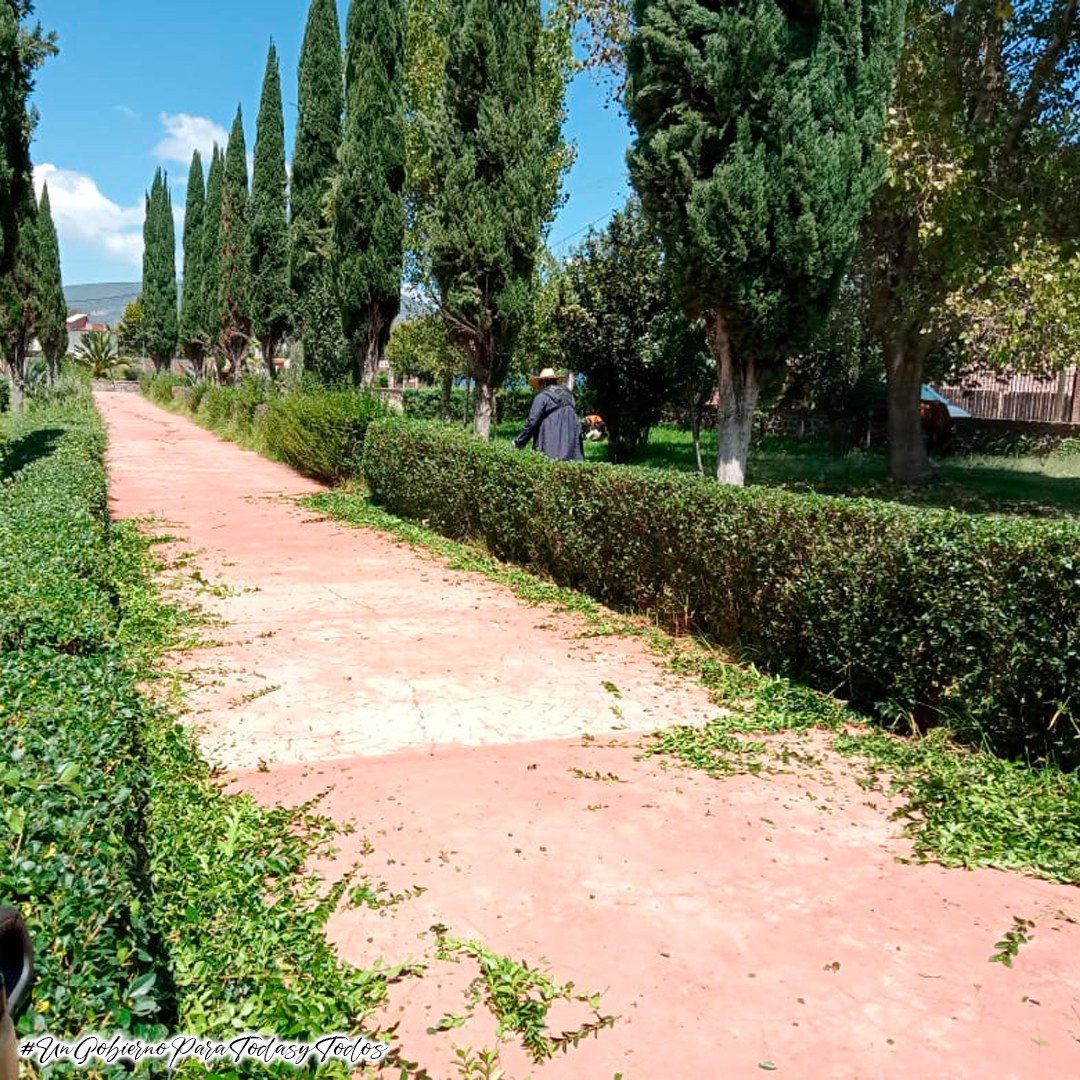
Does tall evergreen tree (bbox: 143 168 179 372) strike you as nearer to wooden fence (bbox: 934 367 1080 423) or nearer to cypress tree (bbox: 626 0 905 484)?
wooden fence (bbox: 934 367 1080 423)

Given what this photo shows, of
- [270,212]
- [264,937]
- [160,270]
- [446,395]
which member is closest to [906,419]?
[264,937]

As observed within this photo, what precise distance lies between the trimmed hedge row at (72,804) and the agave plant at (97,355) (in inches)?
2383

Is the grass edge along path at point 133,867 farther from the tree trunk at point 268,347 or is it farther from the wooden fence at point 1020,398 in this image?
the tree trunk at point 268,347

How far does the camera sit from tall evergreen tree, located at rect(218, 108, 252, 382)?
3275 centimetres

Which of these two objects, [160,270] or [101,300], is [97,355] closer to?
[160,270]

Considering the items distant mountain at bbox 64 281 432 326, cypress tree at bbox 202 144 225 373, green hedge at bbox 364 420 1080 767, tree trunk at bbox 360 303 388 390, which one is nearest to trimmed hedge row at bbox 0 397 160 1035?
green hedge at bbox 364 420 1080 767

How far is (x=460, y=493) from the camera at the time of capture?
32.1 feet

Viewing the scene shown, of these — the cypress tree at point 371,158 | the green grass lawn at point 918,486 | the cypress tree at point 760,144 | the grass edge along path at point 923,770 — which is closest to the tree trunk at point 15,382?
the cypress tree at point 371,158

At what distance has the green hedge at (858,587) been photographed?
13.3 ft

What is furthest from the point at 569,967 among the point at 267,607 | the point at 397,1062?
the point at 267,607

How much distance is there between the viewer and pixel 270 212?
29000 mm

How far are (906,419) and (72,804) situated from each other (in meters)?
16.2

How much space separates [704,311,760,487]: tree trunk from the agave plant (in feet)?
185

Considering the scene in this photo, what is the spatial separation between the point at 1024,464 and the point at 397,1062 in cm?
1975
